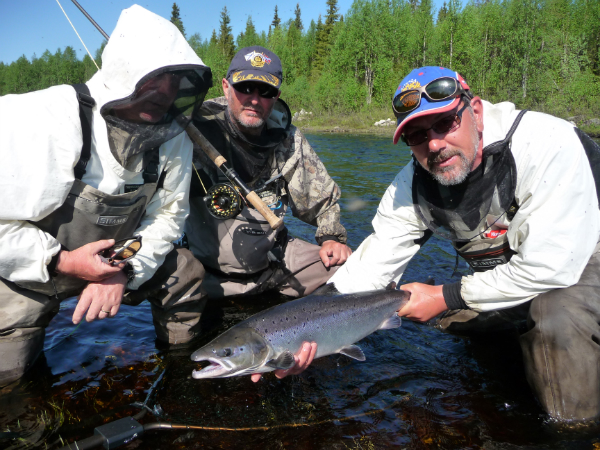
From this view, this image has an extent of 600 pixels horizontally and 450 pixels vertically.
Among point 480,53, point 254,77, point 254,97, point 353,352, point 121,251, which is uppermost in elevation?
point 480,53

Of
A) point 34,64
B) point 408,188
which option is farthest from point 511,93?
point 34,64

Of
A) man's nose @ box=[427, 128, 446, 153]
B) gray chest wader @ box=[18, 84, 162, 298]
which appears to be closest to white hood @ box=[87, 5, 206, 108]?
gray chest wader @ box=[18, 84, 162, 298]

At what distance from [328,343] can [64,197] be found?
2.03m

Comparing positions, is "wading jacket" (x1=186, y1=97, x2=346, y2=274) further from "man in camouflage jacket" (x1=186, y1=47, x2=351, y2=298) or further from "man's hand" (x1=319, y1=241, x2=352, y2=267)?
"man's hand" (x1=319, y1=241, x2=352, y2=267)

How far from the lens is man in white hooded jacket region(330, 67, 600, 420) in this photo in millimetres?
2902

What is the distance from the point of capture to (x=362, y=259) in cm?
383

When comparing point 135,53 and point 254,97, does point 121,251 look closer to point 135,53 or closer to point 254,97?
point 135,53

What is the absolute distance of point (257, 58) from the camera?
463 cm

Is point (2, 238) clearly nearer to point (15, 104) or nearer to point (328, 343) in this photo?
point (15, 104)

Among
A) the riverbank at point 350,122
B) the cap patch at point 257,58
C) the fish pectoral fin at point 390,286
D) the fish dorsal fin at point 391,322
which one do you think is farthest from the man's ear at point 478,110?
the riverbank at point 350,122

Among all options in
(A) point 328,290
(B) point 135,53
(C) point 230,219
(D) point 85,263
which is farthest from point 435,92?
(D) point 85,263

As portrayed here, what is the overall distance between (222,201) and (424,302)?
2138mm

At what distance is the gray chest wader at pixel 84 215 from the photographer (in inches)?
120

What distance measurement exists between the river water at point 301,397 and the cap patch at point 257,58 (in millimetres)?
2551
